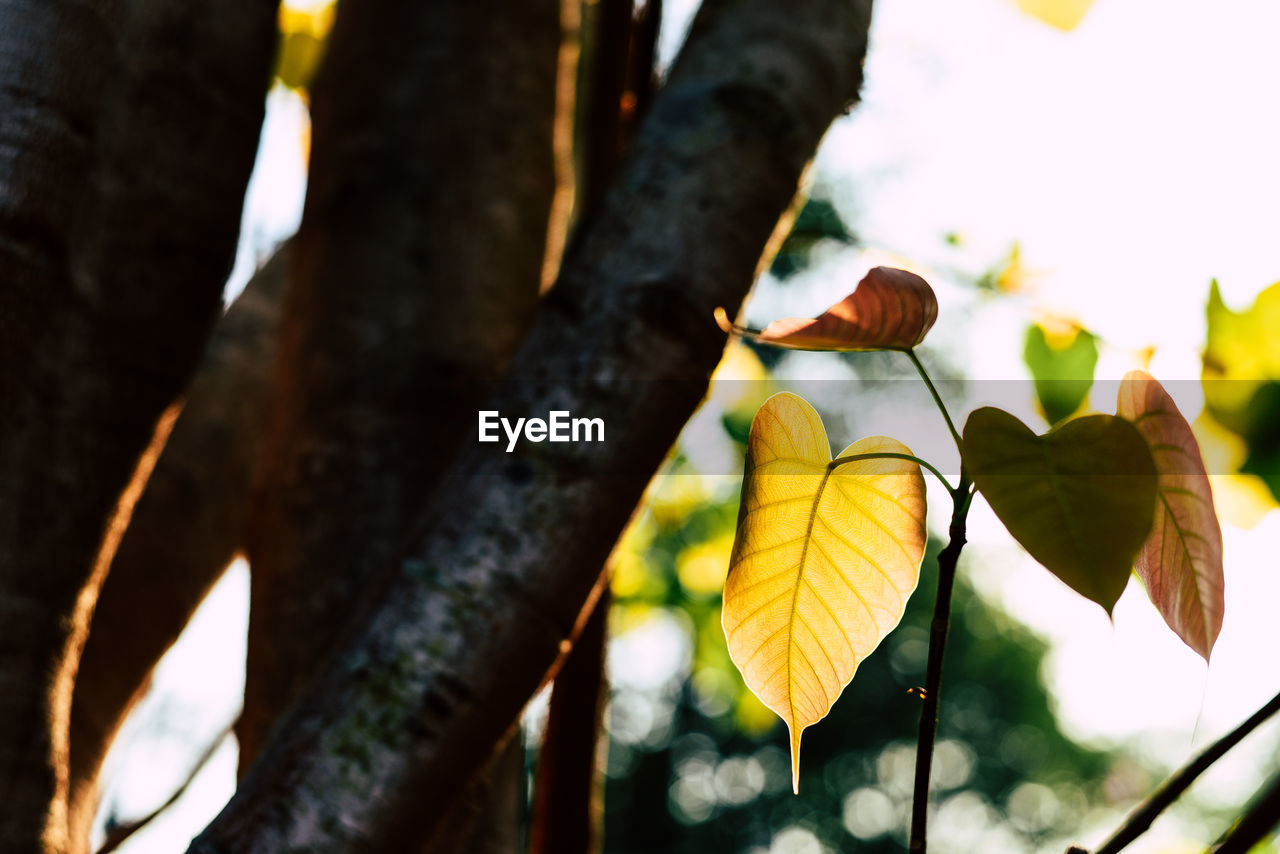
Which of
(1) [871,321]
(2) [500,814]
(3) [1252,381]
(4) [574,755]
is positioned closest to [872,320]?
(1) [871,321]

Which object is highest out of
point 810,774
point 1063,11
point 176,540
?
point 1063,11

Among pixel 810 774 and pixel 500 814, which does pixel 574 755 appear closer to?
pixel 500 814

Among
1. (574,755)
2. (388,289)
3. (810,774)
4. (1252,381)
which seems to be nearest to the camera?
(1252,381)

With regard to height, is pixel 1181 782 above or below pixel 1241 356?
below

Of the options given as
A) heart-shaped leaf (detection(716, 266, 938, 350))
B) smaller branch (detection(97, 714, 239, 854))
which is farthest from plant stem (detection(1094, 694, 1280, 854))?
smaller branch (detection(97, 714, 239, 854))

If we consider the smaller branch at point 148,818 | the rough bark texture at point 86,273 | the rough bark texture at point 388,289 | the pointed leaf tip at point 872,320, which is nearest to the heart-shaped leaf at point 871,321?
the pointed leaf tip at point 872,320

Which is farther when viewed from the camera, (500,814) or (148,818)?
(148,818)

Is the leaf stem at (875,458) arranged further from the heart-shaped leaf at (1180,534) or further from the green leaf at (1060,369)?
the green leaf at (1060,369)

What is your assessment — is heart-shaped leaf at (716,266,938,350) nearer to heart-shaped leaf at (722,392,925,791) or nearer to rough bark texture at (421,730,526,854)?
heart-shaped leaf at (722,392,925,791)
